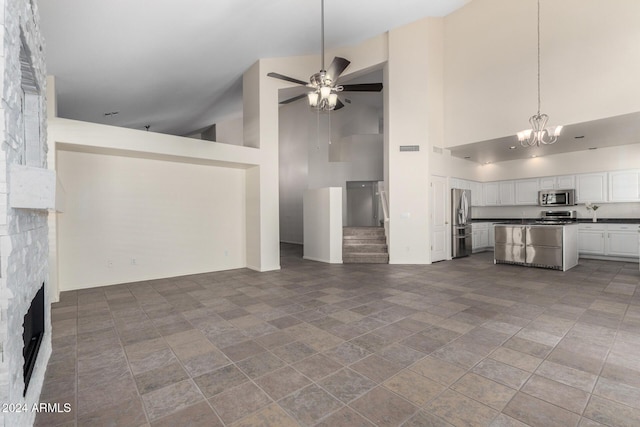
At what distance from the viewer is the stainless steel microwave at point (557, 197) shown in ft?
27.5

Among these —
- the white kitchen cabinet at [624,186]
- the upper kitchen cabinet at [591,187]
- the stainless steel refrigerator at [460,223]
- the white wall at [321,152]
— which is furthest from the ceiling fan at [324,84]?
the white kitchen cabinet at [624,186]

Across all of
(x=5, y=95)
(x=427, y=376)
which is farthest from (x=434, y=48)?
(x=5, y=95)

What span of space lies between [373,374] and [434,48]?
772cm

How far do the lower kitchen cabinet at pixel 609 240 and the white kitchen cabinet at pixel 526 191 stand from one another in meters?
1.47

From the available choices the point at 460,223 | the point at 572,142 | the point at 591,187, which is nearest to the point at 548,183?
the point at 591,187

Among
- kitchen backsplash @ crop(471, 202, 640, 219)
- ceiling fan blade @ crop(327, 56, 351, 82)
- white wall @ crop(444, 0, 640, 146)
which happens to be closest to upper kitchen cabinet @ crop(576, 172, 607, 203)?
kitchen backsplash @ crop(471, 202, 640, 219)

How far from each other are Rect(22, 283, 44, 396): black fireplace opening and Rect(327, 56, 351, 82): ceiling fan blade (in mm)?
4871

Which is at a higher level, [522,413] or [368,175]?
[368,175]

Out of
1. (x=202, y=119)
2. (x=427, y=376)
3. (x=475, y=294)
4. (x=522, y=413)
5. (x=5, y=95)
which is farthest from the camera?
(x=202, y=119)

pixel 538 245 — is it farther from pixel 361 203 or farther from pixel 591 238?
pixel 361 203

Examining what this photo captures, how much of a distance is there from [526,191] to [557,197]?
2.79 feet

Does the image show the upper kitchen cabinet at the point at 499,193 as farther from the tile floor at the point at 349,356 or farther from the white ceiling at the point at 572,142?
the tile floor at the point at 349,356

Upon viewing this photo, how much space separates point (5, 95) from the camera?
146 centimetres

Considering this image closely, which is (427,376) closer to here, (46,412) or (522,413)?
(522,413)
